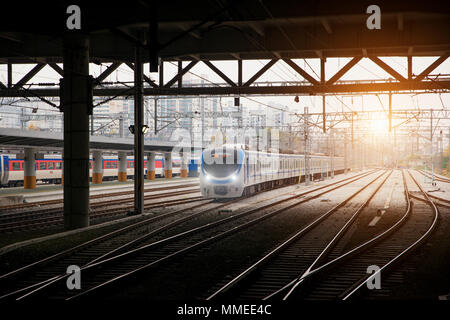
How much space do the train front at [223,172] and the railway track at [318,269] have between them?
1057cm

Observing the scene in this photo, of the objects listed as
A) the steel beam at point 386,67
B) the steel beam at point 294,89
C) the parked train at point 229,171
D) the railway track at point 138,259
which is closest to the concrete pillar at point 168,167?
the parked train at point 229,171

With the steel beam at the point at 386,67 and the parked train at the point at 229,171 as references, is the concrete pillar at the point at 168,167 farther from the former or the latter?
the steel beam at the point at 386,67

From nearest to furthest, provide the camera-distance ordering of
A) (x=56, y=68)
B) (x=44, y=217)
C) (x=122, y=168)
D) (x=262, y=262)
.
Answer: (x=262, y=262) → (x=56, y=68) → (x=44, y=217) → (x=122, y=168)

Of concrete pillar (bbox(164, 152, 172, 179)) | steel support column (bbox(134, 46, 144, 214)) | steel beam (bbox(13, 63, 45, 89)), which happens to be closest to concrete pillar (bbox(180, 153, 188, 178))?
concrete pillar (bbox(164, 152, 172, 179))

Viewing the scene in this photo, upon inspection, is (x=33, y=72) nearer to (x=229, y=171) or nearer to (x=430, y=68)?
(x=229, y=171)

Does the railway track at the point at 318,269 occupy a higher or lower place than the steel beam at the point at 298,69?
lower

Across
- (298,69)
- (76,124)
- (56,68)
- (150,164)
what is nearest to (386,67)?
(298,69)

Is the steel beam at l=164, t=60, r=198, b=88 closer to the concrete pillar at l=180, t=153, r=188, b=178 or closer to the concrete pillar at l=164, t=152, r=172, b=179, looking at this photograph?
the concrete pillar at l=164, t=152, r=172, b=179

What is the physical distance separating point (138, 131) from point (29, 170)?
21.9 meters

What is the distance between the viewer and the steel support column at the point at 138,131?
1664 cm

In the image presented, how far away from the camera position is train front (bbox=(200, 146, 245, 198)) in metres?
24.2

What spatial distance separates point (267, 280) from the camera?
8.55 m

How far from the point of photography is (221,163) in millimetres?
24328

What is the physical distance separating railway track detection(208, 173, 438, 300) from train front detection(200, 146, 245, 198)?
10.6m
